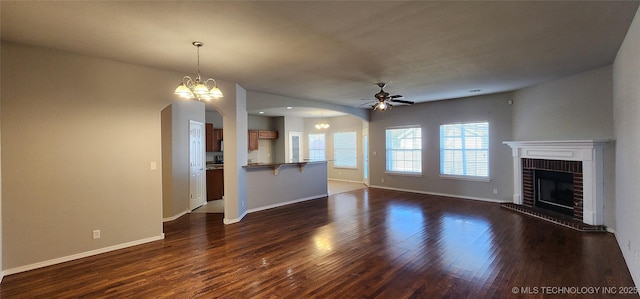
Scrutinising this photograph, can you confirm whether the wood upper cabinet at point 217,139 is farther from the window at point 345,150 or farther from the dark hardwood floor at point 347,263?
the window at point 345,150

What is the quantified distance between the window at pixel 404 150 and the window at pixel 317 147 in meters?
3.26

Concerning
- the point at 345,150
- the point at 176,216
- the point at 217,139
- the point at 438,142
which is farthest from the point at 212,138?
the point at 438,142

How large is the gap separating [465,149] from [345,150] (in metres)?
4.56

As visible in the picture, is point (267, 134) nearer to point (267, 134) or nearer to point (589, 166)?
point (267, 134)

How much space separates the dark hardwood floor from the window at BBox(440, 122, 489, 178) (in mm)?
2062

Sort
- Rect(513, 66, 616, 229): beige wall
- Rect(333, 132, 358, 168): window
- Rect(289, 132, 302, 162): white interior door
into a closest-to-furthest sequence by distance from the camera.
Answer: Rect(513, 66, 616, 229): beige wall → Rect(333, 132, 358, 168): window → Rect(289, 132, 302, 162): white interior door

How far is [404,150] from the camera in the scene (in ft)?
27.9

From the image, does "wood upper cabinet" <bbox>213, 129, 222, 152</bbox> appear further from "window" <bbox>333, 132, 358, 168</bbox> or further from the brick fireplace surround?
the brick fireplace surround

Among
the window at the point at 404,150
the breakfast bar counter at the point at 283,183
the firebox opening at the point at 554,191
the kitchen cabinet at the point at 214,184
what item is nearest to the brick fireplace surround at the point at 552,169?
the firebox opening at the point at 554,191

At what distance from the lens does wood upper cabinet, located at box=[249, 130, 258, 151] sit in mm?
9977

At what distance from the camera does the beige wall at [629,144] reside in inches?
106

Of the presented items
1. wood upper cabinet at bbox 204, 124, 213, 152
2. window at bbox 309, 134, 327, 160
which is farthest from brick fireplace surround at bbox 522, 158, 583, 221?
wood upper cabinet at bbox 204, 124, 213, 152

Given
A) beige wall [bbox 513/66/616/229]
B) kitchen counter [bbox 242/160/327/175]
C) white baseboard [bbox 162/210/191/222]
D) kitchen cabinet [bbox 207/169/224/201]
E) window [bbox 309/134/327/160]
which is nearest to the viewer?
beige wall [bbox 513/66/616/229]

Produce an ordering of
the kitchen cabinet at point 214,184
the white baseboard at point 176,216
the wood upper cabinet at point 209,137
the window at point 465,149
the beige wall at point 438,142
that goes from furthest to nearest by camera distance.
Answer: the wood upper cabinet at point 209,137
the kitchen cabinet at point 214,184
the window at point 465,149
the beige wall at point 438,142
the white baseboard at point 176,216
